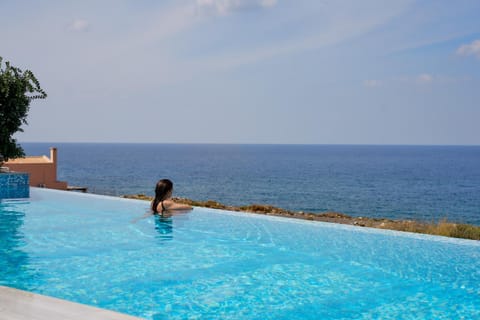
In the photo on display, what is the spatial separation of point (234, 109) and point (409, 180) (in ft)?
86.0

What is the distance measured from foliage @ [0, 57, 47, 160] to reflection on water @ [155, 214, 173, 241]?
5.58m

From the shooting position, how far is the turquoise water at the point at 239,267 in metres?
5.89

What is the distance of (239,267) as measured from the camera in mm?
7562

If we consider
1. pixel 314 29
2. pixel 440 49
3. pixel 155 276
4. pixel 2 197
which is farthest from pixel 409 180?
pixel 155 276

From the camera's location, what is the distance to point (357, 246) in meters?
A: 8.95

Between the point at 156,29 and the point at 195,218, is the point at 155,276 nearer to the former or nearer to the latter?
the point at 195,218

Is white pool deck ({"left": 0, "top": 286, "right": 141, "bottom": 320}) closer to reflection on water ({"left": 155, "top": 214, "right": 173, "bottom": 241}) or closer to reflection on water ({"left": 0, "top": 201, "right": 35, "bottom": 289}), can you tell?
reflection on water ({"left": 0, "top": 201, "right": 35, "bottom": 289})

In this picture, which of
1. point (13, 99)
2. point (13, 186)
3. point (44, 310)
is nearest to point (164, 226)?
point (13, 186)

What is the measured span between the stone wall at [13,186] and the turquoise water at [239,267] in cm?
309

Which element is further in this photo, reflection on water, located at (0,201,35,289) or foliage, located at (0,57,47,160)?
foliage, located at (0,57,47,160)

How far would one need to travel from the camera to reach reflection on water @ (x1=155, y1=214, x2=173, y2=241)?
9711mm

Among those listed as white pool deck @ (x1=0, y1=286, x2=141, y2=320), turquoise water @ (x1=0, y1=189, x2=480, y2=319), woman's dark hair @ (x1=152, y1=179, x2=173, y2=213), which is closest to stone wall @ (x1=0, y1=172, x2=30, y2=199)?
turquoise water @ (x1=0, y1=189, x2=480, y2=319)

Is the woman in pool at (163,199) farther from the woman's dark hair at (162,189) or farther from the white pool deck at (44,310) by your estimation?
the white pool deck at (44,310)

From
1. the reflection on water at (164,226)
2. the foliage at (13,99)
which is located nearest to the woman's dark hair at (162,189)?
the reflection on water at (164,226)
